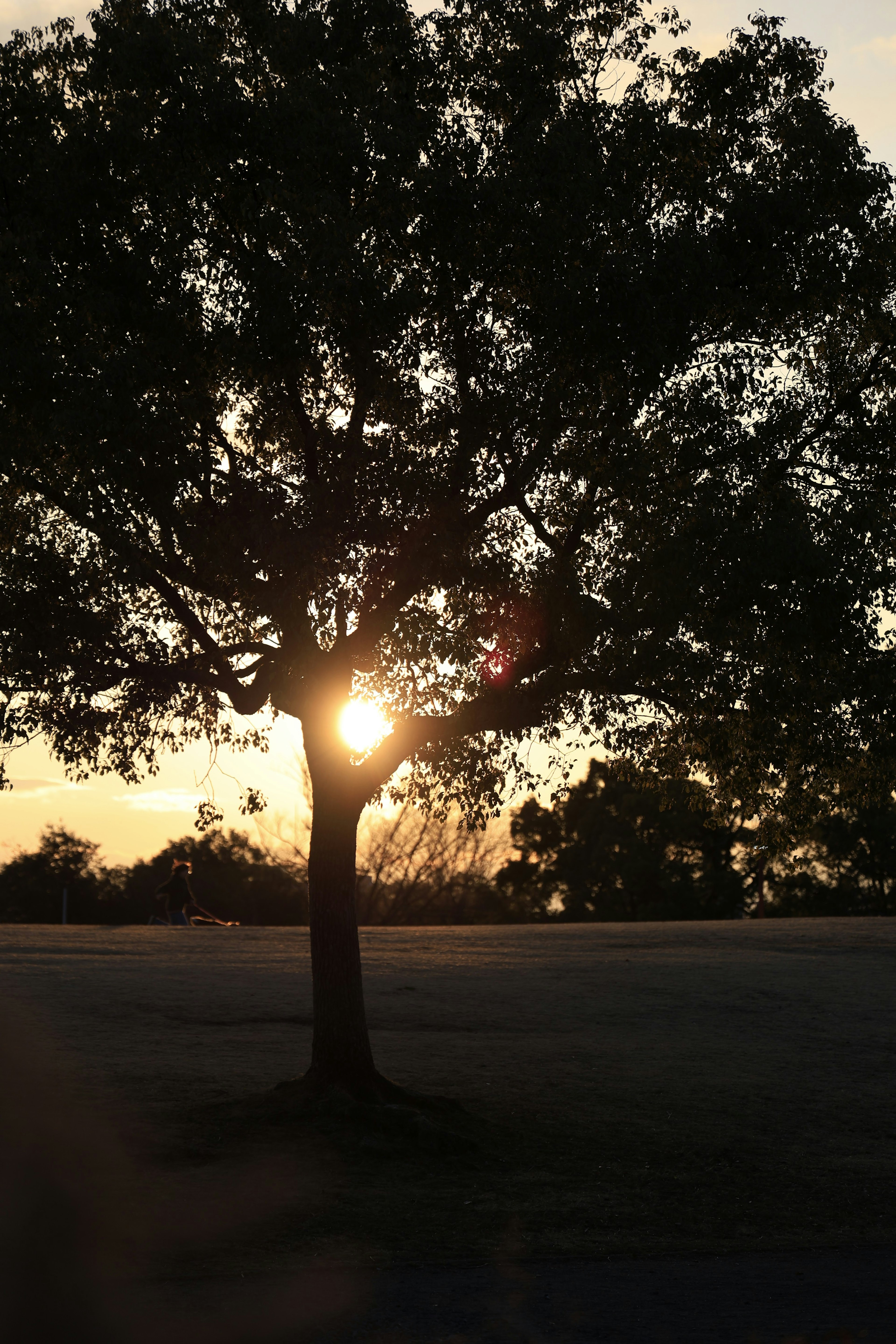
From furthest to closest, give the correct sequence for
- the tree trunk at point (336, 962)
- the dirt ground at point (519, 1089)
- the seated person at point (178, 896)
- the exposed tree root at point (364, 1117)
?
the seated person at point (178, 896)
the tree trunk at point (336, 962)
the exposed tree root at point (364, 1117)
the dirt ground at point (519, 1089)

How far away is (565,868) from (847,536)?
51.3 m

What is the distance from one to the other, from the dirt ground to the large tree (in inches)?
79.3

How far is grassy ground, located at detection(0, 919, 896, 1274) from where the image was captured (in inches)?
356

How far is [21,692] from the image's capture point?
12008 mm

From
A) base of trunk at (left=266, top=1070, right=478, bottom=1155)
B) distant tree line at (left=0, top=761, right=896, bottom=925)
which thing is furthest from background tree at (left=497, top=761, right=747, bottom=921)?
base of trunk at (left=266, top=1070, right=478, bottom=1155)

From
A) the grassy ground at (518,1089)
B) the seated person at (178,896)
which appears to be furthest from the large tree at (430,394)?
the seated person at (178,896)

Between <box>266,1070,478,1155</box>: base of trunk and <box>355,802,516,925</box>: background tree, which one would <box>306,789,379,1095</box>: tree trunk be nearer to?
<box>266,1070,478,1155</box>: base of trunk

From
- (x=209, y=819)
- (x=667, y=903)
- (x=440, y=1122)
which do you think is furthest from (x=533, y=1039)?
(x=667, y=903)

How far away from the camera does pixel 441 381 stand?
11.9 m

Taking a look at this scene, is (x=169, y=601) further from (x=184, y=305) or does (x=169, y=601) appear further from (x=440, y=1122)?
(x=440, y=1122)

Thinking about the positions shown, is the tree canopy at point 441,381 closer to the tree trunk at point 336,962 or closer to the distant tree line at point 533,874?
the tree trunk at point 336,962

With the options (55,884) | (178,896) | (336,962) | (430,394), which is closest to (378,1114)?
(336,962)

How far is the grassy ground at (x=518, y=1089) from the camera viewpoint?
9.05m

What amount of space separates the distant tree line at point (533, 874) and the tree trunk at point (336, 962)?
4201 centimetres
